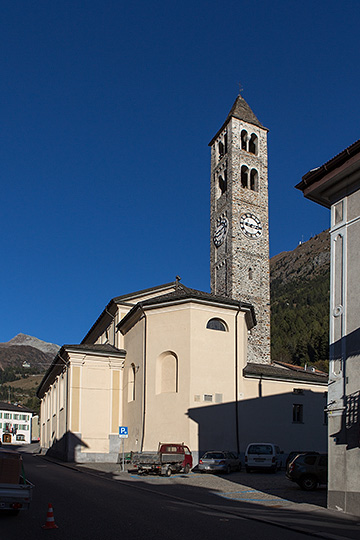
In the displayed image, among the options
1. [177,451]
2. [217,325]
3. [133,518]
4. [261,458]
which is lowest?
[261,458]

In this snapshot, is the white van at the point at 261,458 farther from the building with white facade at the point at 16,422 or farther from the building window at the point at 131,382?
Answer: the building with white facade at the point at 16,422

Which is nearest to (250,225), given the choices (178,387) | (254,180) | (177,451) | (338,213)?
(254,180)

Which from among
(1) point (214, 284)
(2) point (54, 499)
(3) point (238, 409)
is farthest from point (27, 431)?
(2) point (54, 499)

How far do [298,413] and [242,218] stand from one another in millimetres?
23188

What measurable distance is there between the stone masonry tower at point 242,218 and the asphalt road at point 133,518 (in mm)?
32148

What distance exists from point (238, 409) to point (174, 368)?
4.08 metres

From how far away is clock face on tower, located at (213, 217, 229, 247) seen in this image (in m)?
52.5

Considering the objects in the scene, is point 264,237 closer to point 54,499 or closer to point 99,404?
point 99,404

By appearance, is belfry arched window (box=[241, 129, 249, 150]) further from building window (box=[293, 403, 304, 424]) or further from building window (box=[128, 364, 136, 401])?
building window (box=[128, 364, 136, 401])

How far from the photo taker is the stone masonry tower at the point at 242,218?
49.4 meters

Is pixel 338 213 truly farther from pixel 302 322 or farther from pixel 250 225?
pixel 302 322

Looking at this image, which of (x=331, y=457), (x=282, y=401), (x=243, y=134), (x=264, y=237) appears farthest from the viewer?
(x=243, y=134)

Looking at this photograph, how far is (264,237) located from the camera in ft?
172

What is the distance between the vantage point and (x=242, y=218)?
170ft
